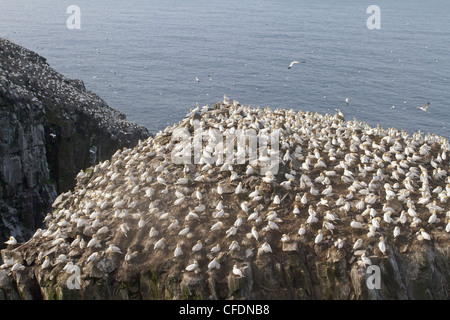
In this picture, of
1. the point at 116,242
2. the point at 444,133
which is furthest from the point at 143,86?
the point at 116,242

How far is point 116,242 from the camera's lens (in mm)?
22547

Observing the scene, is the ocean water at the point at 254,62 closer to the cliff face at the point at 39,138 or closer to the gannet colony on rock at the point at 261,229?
the cliff face at the point at 39,138

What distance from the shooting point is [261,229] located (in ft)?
73.3

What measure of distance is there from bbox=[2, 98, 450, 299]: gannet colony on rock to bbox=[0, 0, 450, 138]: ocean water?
50.5 meters

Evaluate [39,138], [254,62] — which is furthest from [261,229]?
[254,62]

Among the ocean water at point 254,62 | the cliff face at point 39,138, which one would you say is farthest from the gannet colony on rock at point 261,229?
the ocean water at point 254,62

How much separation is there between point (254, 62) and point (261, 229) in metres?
97.5

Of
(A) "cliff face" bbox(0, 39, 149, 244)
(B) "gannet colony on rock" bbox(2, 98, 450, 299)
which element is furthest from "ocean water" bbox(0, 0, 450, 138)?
(B) "gannet colony on rock" bbox(2, 98, 450, 299)

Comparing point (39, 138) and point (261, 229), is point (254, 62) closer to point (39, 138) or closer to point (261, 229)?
point (39, 138)

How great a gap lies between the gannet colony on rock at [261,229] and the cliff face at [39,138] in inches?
709

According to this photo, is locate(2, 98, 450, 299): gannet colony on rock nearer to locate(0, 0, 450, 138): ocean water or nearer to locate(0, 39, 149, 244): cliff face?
locate(0, 39, 149, 244): cliff face

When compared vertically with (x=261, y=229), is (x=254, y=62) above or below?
above

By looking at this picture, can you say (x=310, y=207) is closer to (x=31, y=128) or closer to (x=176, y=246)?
(x=176, y=246)
